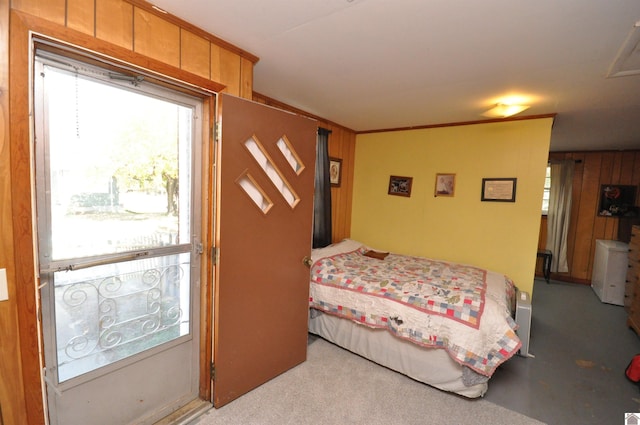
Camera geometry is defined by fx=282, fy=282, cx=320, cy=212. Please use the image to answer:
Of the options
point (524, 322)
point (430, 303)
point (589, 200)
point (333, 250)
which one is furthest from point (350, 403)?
point (589, 200)

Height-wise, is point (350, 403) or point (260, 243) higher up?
point (260, 243)

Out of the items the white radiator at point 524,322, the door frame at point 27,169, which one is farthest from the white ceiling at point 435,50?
the white radiator at point 524,322

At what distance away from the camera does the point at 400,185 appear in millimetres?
3998

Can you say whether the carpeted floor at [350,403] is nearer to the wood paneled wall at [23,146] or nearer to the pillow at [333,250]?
the wood paneled wall at [23,146]

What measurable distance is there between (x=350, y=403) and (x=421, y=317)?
2.69ft

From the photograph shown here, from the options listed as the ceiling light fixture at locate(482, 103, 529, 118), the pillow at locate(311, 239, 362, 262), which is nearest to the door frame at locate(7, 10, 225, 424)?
the pillow at locate(311, 239, 362, 262)

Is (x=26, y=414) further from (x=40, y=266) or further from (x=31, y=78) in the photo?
(x=31, y=78)

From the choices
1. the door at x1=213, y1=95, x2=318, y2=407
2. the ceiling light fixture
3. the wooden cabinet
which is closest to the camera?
the door at x1=213, y1=95, x2=318, y2=407

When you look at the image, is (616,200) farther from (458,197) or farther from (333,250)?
(333,250)

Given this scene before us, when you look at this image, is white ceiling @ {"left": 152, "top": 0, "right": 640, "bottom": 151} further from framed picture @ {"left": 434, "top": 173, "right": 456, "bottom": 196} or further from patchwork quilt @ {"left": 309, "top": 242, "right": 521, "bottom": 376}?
patchwork quilt @ {"left": 309, "top": 242, "right": 521, "bottom": 376}

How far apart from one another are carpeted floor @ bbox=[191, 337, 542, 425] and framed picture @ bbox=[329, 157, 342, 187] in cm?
238

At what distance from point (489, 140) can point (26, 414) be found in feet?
13.9

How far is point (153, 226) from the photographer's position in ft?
5.68

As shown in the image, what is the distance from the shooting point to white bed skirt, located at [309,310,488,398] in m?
2.11
